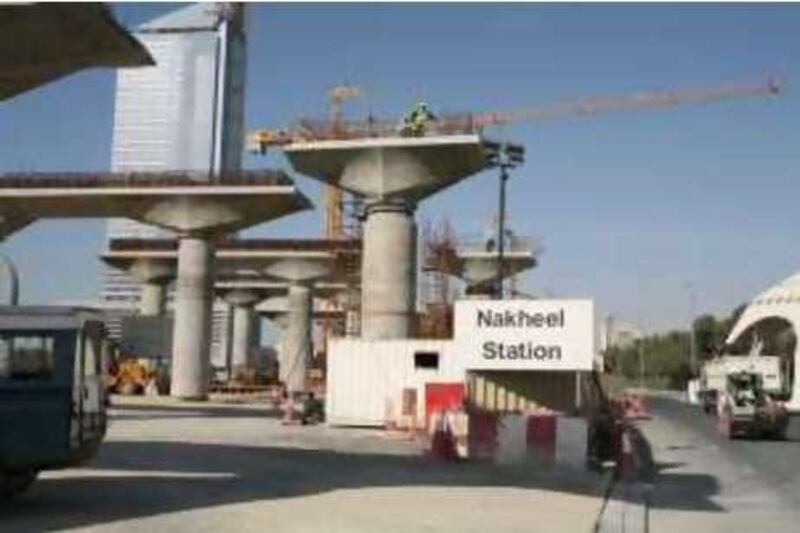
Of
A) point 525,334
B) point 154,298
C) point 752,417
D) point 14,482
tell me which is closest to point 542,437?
point 525,334

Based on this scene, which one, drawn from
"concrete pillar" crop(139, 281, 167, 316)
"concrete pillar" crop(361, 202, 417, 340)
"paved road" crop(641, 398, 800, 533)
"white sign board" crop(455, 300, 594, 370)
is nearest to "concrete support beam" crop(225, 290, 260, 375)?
"concrete pillar" crop(139, 281, 167, 316)

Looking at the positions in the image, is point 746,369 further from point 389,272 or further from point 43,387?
point 43,387

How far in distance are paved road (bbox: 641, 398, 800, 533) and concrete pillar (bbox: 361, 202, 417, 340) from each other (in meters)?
15.3

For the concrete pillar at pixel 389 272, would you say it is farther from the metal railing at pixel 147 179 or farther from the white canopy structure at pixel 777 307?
the white canopy structure at pixel 777 307

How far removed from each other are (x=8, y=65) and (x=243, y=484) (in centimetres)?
695

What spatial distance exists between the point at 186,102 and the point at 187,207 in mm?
99362

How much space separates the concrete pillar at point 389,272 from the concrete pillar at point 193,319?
13.8 meters

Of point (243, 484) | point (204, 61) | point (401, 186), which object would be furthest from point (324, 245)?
point (243, 484)

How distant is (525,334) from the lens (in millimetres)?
29062

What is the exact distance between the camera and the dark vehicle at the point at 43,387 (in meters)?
15.5

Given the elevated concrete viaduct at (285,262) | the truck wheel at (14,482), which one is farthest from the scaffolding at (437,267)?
the truck wheel at (14,482)

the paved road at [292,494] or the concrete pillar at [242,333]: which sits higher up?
the concrete pillar at [242,333]

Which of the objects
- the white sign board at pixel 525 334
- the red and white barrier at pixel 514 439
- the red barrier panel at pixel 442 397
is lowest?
the red and white barrier at pixel 514 439

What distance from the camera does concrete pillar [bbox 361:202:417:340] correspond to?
56719 millimetres
